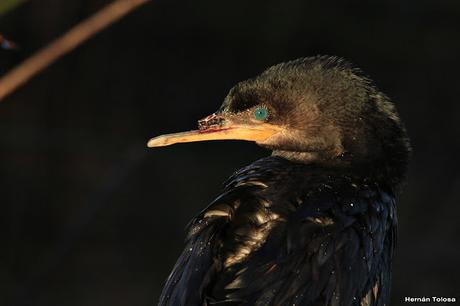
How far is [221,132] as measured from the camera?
3615 millimetres

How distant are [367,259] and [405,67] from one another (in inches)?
269

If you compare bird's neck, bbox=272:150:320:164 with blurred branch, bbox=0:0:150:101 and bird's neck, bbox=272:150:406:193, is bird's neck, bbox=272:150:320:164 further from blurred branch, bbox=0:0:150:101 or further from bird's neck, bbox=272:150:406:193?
blurred branch, bbox=0:0:150:101

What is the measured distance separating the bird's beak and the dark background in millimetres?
4120

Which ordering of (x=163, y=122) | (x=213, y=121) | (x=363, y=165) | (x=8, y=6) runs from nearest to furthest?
(x=8, y=6) < (x=363, y=165) < (x=213, y=121) < (x=163, y=122)

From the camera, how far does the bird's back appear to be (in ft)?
9.26

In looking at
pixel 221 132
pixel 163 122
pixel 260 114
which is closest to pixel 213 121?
pixel 221 132

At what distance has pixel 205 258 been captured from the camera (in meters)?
2.92

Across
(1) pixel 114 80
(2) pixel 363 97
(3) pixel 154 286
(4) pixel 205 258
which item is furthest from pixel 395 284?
(4) pixel 205 258

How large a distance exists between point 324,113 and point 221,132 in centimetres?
39

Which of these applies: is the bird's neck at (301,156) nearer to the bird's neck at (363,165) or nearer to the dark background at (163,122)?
the bird's neck at (363,165)

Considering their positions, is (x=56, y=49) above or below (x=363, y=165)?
above

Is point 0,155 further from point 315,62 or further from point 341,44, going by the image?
point 315,62

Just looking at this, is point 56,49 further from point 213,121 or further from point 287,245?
point 213,121

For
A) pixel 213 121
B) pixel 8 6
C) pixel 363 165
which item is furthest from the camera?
pixel 213 121
